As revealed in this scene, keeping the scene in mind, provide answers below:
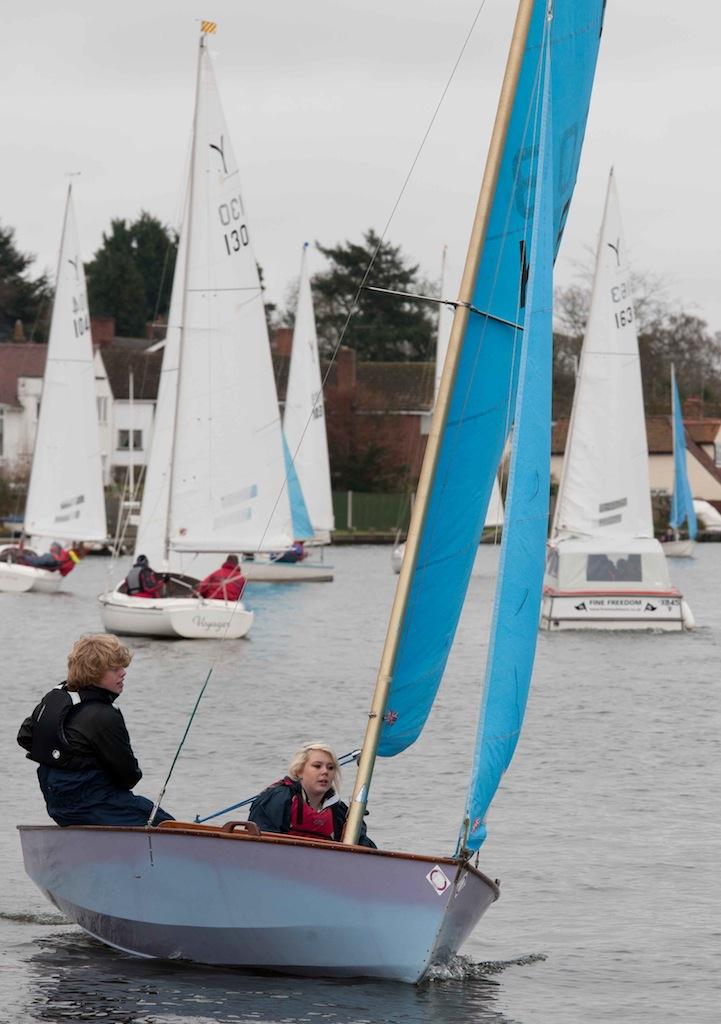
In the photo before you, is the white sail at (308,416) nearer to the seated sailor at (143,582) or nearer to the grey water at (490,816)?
the grey water at (490,816)

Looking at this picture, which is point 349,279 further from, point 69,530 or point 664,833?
point 664,833

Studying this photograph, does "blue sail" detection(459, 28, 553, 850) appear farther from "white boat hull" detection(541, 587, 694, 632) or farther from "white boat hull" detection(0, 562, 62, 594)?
"white boat hull" detection(0, 562, 62, 594)

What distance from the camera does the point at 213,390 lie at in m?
34.5

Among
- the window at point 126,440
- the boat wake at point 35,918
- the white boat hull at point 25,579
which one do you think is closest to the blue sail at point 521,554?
the boat wake at point 35,918

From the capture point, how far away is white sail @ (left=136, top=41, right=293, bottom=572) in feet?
112

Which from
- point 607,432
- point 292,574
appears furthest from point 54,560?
point 607,432

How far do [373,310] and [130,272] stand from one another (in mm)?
16024

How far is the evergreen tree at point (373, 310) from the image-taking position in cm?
10369

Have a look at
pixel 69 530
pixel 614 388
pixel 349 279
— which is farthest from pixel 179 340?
pixel 349 279

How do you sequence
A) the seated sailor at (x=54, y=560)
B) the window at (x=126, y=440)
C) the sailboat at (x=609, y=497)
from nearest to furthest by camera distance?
the sailboat at (x=609, y=497) → the seated sailor at (x=54, y=560) → the window at (x=126, y=440)

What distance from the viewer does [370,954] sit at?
388 inches

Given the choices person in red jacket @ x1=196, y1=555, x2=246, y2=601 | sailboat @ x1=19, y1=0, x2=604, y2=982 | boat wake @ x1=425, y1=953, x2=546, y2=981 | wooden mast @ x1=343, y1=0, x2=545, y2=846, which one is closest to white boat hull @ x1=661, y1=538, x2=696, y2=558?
person in red jacket @ x1=196, y1=555, x2=246, y2=601

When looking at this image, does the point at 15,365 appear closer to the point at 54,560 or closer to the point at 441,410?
the point at 54,560

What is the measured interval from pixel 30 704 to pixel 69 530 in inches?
963
